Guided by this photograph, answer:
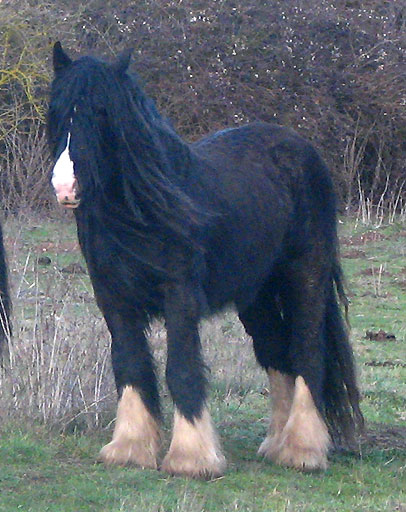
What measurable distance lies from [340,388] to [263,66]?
12.3 meters

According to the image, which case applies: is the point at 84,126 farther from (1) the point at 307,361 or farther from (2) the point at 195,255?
(1) the point at 307,361

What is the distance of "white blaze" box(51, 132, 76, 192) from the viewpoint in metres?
4.27

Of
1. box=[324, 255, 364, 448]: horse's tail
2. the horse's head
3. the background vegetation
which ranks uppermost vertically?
the background vegetation

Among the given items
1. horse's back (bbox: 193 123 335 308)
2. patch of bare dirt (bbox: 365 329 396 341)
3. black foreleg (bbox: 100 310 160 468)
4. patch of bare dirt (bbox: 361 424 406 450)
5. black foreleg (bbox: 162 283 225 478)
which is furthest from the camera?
patch of bare dirt (bbox: 365 329 396 341)

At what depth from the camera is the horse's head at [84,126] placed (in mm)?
4320

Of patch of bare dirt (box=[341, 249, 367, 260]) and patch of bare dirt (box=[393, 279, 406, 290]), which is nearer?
patch of bare dirt (box=[393, 279, 406, 290])

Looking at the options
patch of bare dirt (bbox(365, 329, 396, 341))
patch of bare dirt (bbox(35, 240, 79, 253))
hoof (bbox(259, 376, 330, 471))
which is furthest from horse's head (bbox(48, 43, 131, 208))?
patch of bare dirt (bbox(35, 240, 79, 253))

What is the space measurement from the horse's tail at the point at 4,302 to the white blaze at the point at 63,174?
1.23 m

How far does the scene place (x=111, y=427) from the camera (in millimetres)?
5734

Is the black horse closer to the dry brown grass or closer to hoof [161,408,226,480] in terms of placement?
hoof [161,408,226,480]

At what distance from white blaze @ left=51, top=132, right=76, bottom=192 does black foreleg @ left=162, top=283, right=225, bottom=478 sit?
78 centimetres

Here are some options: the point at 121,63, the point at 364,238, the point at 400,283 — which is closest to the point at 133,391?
the point at 121,63

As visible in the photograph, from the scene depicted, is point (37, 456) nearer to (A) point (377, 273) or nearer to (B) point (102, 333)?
(B) point (102, 333)

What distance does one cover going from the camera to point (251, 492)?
15.6 ft
